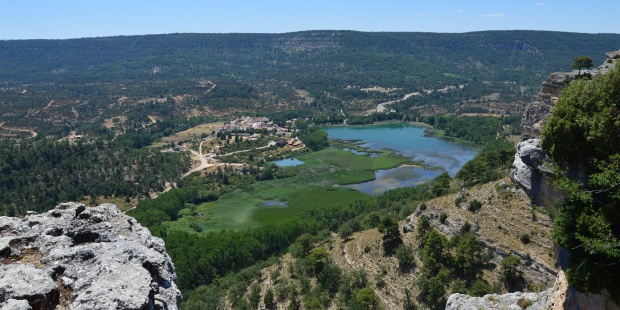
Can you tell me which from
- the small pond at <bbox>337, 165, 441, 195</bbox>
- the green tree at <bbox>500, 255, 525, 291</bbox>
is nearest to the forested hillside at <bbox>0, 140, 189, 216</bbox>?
the small pond at <bbox>337, 165, 441, 195</bbox>

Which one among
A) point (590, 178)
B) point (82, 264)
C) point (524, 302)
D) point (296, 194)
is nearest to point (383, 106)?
point (296, 194)

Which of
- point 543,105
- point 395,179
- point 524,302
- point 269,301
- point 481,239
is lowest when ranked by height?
point 395,179

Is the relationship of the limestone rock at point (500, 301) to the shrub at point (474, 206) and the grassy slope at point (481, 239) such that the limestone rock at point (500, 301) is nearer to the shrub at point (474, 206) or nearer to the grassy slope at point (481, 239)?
the grassy slope at point (481, 239)

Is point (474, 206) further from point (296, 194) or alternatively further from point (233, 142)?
point (233, 142)

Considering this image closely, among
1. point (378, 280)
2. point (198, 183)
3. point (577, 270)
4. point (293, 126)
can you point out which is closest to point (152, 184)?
point (198, 183)

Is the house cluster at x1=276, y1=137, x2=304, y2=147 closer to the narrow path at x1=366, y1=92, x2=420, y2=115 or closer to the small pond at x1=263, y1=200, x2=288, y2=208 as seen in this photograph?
the small pond at x1=263, y1=200, x2=288, y2=208

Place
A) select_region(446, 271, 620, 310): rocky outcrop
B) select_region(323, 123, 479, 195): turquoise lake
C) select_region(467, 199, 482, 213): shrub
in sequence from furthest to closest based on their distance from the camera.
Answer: select_region(323, 123, 479, 195): turquoise lake → select_region(467, 199, 482, 213): shrub → select_region(446, 271, 620, 310): rocky outcrop
